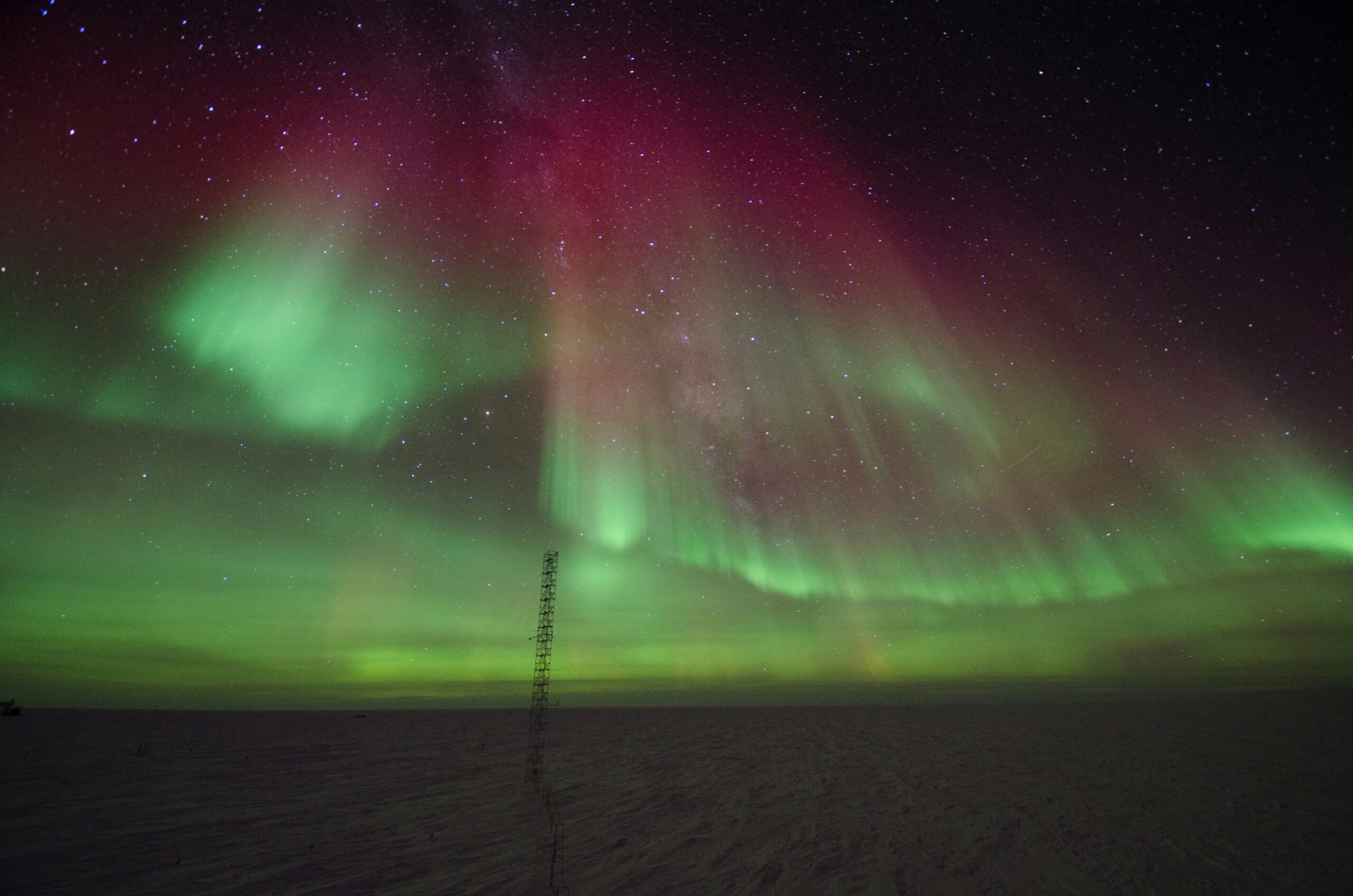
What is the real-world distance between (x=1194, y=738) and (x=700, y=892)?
4092cm

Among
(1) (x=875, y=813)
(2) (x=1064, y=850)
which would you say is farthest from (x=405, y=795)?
(2) (x=1064, y=850)

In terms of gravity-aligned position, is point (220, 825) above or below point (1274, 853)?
above

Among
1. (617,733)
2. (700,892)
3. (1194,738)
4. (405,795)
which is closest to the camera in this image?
(700,892)

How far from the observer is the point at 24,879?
13.0m

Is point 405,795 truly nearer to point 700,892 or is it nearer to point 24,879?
point 24,879

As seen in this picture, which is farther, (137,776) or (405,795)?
(137,776)

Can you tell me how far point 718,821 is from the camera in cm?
1722

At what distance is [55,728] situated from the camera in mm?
71500

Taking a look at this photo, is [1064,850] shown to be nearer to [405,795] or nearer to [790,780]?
[790,780]

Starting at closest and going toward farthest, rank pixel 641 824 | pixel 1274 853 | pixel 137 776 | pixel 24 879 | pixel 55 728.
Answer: pixel 24 879 → pixel 1274 853 → pixel 641 824 → pixel 137 776 → pixel 55 728

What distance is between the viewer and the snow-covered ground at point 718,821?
41.8ft

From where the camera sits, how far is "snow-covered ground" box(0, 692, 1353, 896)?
1273cm

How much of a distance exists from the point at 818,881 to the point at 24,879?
1640cm

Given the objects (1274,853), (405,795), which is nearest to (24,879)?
(405,795)
